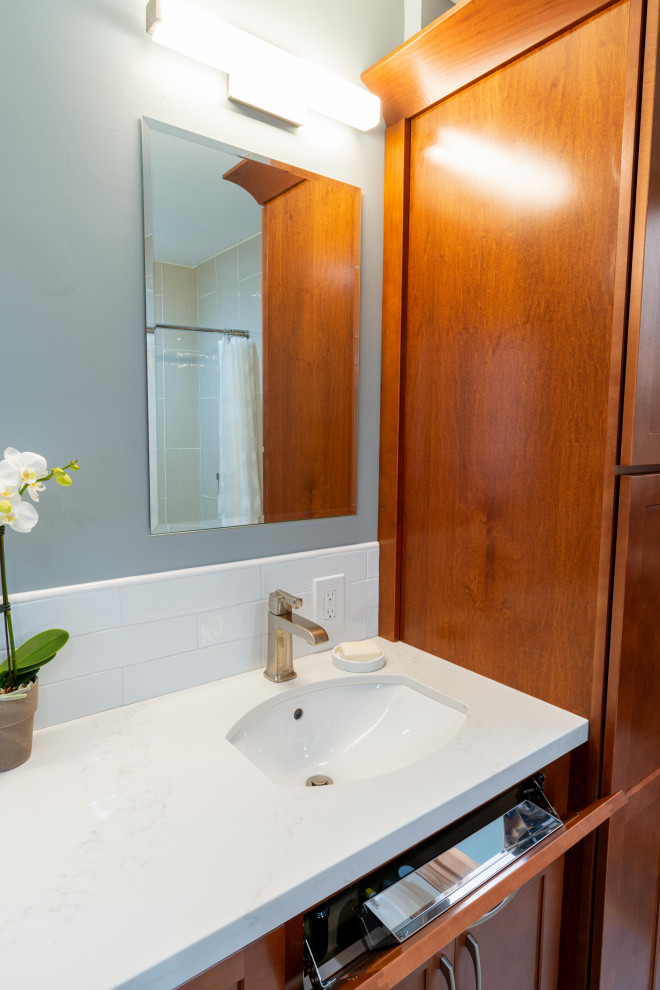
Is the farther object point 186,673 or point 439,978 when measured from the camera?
point 186,673

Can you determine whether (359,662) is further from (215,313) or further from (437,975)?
(215,313)

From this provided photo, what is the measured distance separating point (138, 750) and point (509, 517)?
2.59 feet

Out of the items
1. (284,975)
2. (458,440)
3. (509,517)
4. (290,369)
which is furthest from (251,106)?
(284,975)

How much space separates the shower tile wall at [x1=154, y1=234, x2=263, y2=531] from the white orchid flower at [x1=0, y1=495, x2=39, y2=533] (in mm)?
278

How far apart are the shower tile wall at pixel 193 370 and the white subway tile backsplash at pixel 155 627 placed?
5.5 inches

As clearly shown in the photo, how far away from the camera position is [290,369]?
1.28 metres

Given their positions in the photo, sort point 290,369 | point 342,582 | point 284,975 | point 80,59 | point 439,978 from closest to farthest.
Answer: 1. point 284,975
2. point 439,978
3. point 80,59
4. point 290,369
5. point 342,582

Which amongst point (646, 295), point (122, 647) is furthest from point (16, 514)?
point (646, 295)

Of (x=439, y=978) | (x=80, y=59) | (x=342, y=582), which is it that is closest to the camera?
(x=439, y=978)

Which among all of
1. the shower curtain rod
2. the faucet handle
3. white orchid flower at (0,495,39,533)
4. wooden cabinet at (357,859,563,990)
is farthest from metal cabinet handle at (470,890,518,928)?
the shower curtain rod

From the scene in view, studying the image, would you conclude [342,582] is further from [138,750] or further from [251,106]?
[251,106]

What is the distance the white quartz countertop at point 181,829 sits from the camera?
1.92 feet

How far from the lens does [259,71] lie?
44.4 inches

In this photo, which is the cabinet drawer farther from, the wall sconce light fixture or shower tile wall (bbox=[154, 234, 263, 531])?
the wall sconce light fixture
